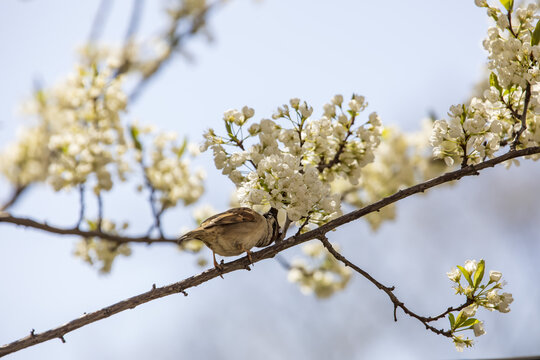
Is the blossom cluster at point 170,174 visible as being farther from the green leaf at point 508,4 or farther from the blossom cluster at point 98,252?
the green leaf at point 508,4

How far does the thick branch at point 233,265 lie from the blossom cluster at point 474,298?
344 millimetres

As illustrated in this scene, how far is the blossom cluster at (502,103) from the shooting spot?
89.4 inches

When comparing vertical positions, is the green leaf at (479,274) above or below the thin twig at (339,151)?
below

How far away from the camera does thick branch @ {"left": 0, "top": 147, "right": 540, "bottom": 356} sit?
2123 mm

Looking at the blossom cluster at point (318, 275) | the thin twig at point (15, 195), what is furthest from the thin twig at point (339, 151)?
the thin twig at point (15, 195)

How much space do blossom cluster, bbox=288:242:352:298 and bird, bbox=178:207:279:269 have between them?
3003mm

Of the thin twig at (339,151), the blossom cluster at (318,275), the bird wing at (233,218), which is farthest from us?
the blossom cluster at (318,275)

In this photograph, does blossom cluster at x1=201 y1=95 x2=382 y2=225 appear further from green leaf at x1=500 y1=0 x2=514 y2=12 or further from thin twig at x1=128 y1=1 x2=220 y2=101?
thin twig at x1=128 y1=1 x2=220 y2=101

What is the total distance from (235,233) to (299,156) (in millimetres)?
502

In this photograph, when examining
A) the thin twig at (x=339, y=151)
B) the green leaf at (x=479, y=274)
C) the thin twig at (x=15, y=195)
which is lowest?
the green leaf at (x=479, y=274)

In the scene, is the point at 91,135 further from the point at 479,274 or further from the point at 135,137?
the point at 479,274

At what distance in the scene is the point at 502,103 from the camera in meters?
2.44

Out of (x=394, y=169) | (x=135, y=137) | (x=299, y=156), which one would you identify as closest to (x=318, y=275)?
(x=394, y=169)

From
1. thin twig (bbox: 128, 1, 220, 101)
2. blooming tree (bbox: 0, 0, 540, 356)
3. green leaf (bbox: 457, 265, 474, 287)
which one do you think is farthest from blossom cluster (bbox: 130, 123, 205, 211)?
green leaf (bbox: 457, 265, 474, 287)
